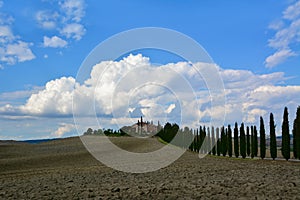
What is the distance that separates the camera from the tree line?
90.4ft

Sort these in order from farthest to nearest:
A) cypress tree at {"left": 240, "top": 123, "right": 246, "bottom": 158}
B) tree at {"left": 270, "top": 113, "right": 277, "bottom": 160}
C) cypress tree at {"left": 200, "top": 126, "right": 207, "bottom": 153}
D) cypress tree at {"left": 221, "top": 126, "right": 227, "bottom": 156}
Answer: cypress tree at {"left": 200, "top": 126, "right": 207, "bottom": 153} < cypress tree at {"left": 221, "top": 126, "right": 227, "bottom": 156} < cypress tree at {"left": 240, "top": 123, "right": 246, "bottom": 158} < tree at {"left": 270, "top": 113, "right": 277, "bottom": 160}

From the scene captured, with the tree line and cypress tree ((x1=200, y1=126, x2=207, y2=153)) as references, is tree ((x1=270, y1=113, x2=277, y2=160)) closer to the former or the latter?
the tree line

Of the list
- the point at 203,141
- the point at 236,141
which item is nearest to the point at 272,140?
the point at 236,141

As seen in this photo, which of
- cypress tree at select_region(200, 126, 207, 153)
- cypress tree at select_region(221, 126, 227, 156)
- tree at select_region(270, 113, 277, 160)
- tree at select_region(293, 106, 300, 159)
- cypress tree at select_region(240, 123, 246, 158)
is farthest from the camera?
cypress tree at select_region(200, 126, 207, 153)

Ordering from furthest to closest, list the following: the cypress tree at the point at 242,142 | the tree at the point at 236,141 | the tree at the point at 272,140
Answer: the tree at the point at 236,141
the cypress tree at the point at 242,142
the tree at the point at 272,140

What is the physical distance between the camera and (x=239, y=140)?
115 ft

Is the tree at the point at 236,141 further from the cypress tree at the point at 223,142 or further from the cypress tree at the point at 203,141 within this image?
the cypress tree at the point at 203,141

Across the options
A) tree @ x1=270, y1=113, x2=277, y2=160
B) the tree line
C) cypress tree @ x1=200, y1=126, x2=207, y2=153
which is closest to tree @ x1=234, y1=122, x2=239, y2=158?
the tree line

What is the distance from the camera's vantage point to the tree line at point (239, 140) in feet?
90.4

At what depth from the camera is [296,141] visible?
26859 mm

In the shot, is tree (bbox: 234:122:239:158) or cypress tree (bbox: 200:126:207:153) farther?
cypress tree (bbox: 200:126:207:153)

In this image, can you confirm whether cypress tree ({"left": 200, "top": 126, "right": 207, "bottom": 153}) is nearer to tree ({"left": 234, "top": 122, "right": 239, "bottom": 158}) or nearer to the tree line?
the tree line

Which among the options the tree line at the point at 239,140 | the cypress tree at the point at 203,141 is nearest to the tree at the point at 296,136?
the tree line at the point at 239,140

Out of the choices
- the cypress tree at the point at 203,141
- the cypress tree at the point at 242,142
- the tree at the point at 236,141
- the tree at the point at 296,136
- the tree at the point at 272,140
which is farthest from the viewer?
the cypress tree at the point at 203,141
